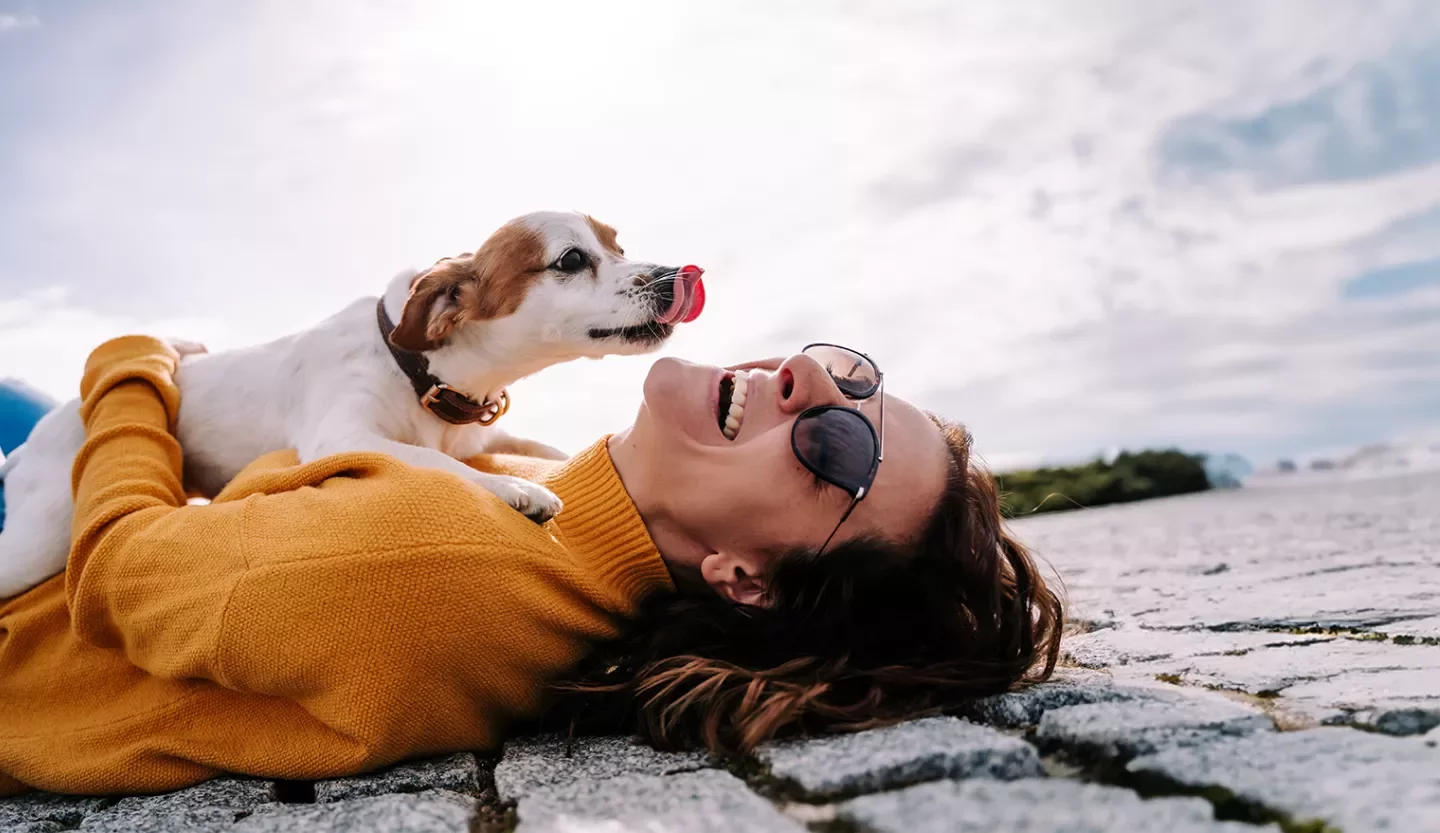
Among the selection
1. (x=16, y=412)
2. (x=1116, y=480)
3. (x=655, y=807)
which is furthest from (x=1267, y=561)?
(x=1116, y=480)

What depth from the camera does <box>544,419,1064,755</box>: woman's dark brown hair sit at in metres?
1.76

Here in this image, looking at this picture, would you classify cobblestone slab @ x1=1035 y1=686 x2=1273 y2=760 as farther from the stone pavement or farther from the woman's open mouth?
the woman's open mouth

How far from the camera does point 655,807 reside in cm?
138

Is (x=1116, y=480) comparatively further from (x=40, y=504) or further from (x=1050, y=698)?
(x=40, y=504)

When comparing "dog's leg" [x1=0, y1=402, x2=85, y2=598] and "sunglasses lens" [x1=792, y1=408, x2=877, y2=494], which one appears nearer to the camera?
"sunglasses lens" [x1=792, y1=408, x2=877, y2=494]

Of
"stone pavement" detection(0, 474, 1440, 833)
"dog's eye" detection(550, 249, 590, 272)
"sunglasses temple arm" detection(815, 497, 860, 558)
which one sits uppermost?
"dog's eye" detection(550, 249, 590, 272)

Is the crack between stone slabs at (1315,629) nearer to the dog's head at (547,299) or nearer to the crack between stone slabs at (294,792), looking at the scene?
the dog's head at (547,299)

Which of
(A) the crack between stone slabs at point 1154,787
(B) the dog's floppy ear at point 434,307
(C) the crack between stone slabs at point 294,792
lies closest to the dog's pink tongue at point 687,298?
(B) the dog's floppy ear at point 434,307

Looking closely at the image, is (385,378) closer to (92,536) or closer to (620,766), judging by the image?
(92,536)

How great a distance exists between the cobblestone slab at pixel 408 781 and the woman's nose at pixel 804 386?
2.85 feet

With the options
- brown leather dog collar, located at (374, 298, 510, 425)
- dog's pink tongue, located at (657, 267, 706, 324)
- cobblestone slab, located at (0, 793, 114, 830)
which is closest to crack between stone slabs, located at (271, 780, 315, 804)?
cobblestone slab, located at (0, 793, 114, 830)

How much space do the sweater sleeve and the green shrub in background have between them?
6.67 meters

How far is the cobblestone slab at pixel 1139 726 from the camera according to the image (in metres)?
1.47

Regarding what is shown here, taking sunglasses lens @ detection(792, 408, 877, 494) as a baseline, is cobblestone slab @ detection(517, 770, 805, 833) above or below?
below
